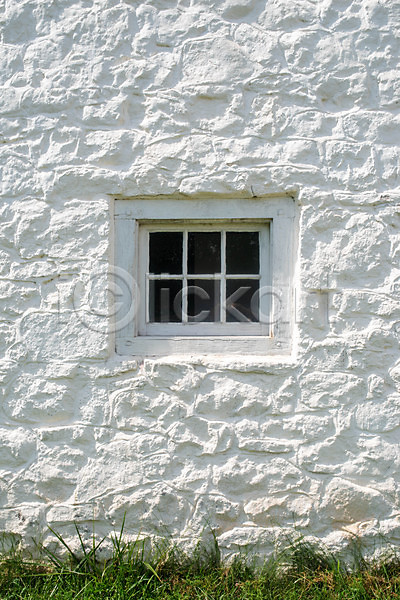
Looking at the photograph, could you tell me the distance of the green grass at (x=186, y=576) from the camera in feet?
8.36

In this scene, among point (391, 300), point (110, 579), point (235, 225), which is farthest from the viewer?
point (235, 225)

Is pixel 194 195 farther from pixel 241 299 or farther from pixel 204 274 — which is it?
pixel 241 299

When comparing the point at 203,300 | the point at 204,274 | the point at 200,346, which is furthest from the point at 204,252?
the point at 200,346

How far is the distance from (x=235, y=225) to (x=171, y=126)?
686 mm

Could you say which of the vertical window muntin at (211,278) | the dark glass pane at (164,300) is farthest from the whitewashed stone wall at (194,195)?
the dark glass pane at (164,300)

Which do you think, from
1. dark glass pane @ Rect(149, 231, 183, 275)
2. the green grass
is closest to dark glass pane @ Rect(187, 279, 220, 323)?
dark glass pane @ Rect(149, 231, 183, 275)

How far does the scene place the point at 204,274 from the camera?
3.10 meters

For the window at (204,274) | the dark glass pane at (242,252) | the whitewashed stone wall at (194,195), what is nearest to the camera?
the whitewashed stone wall at (194,195)

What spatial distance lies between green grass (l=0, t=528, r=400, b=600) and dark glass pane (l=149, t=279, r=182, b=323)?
127 cm

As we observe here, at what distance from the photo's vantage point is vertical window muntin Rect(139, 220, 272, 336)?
9.96ft

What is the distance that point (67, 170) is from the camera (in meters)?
2.93

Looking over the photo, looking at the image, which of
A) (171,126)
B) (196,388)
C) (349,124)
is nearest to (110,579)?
(196,388)

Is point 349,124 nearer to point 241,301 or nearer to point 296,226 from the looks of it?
point 296,226

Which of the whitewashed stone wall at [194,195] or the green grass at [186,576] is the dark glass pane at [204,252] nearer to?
the whitewashed stone wall at [194,195]
